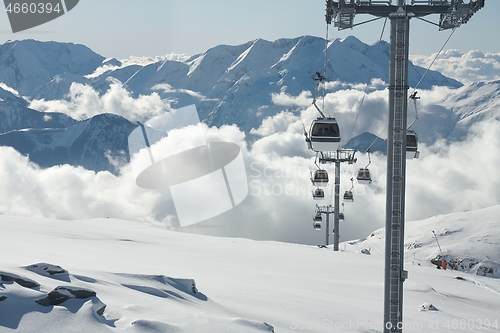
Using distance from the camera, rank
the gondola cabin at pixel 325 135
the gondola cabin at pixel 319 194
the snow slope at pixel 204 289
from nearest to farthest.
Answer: the snow slope at pixel 204 289 < the gondola cabin at pixel 325 135 < the gondola cabin at pixel 319 194

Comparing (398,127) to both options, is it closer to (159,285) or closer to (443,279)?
(159,285)

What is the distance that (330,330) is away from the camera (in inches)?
490

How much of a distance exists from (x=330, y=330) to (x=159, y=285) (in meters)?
4.67

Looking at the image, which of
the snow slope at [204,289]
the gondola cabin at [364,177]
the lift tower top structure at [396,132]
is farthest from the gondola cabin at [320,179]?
the lift tower top structure at [396,132]

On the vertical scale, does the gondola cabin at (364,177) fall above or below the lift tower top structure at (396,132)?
below

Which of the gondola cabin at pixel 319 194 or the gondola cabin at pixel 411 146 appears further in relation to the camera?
the gondola cabin at pixel 319 194

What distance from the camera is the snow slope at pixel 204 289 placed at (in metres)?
10.1

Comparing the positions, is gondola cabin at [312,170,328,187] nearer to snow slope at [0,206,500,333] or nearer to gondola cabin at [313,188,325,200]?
gondola cabin at [313,188,325,200]

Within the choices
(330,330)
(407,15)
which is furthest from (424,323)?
(407,15)

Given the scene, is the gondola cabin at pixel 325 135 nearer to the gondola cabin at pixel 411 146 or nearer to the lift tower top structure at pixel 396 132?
the gondola cabin at pixel 411 146

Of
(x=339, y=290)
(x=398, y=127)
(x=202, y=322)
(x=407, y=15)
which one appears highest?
(x=407, y=15)

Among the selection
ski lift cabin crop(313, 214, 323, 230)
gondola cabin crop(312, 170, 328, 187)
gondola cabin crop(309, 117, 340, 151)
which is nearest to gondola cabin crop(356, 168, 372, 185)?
gondola cabin crop(312, 170, 328, 187)

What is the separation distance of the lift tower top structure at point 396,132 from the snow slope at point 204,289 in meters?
2.42

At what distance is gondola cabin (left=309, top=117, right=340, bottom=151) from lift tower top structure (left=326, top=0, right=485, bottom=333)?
3464 mm
